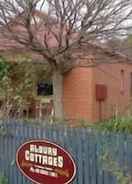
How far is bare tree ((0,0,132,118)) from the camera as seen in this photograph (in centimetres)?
1182

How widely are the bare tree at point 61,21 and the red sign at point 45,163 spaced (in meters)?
5.20

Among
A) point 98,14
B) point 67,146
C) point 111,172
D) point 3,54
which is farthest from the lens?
point 3,54

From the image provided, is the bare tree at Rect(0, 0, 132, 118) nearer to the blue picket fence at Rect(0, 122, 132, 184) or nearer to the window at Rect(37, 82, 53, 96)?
the blue picket fence at Rect(0, 122, 132, 184)

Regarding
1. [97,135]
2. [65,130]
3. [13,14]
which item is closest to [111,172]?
[97,135]

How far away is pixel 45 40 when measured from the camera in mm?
13070

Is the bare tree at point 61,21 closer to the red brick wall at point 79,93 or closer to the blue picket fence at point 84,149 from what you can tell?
the blue picket fence at point 84,149

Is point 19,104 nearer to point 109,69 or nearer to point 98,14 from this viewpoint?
point 98,14

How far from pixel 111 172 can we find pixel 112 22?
6.62 m

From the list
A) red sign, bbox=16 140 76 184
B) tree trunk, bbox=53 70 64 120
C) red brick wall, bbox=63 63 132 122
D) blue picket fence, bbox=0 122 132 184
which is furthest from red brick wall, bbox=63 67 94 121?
red sign, bbox=16 140 76 184

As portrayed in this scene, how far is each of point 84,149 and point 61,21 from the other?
6282 mm

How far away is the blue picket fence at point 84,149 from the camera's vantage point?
19.6ft

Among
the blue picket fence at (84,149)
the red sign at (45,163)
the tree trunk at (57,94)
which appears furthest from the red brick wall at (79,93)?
the red sign at (45,163)

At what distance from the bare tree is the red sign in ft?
17.1

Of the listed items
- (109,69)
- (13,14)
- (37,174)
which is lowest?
(37,174)
